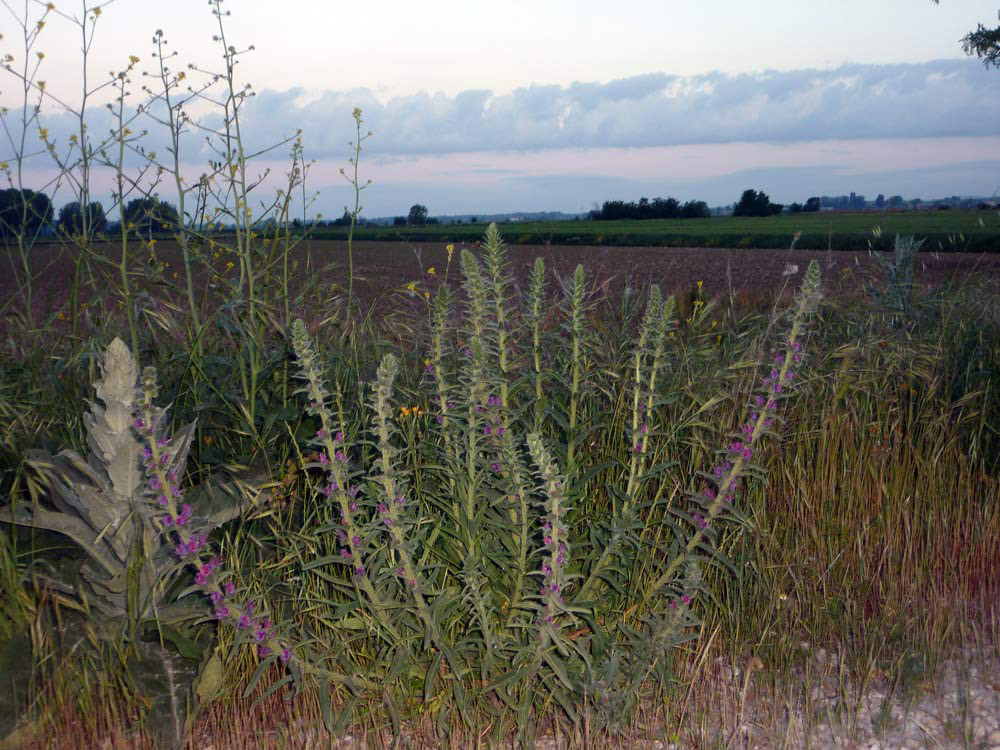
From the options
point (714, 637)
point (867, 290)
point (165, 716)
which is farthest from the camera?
point (867, 290)

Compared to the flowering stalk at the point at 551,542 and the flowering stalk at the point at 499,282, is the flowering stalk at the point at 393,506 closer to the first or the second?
the flowering stalk at the point at 551,542

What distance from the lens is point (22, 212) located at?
388 centimetres

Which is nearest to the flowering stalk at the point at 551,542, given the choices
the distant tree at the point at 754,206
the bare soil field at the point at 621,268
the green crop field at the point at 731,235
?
the bare soil field at the point at 621,268

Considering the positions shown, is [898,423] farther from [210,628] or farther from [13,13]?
[13,13]

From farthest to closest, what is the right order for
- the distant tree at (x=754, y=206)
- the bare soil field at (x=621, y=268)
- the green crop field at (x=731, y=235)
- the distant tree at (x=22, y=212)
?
the distant tree at (x=754, y=206) < the green crop field at (x=731, y=235) < the bare soil field at (x=621, y=268) < the distant tree at (x=22, y=212)

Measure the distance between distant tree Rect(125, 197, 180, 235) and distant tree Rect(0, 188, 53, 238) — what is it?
0.33 metres

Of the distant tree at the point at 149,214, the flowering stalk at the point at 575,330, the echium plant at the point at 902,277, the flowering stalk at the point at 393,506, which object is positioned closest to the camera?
the flowering stalk at the point at 393,506

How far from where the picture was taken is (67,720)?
2486mm

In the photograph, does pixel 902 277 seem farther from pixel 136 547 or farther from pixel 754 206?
pixel 754 206

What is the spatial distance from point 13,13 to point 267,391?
210 cm

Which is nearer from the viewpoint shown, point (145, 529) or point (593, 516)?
point (145, 529)

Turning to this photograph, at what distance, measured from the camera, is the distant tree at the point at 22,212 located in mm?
3596

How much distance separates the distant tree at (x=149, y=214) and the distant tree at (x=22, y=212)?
1.07 feet

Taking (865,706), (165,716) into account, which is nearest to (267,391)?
(165,716)
